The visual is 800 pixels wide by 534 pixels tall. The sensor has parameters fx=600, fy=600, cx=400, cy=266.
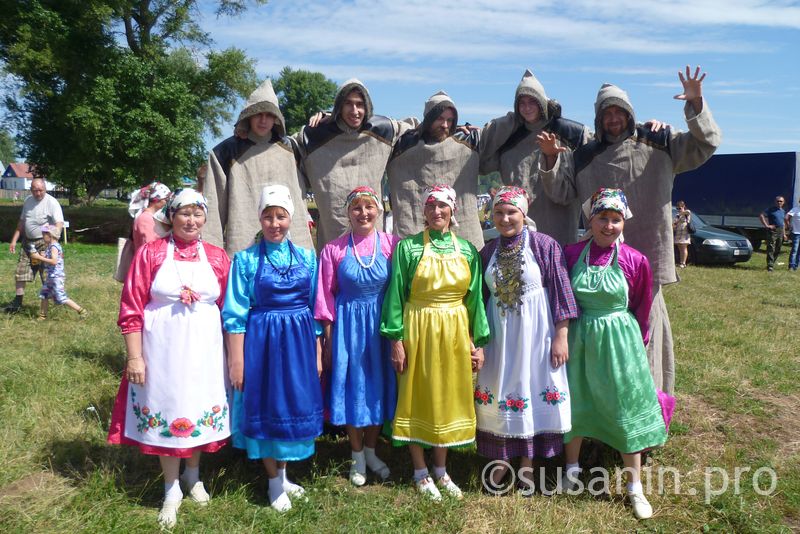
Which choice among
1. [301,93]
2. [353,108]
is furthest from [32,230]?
[301,93]

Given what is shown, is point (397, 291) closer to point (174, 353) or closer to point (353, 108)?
point (174, 353)

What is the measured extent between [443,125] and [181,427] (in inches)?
102

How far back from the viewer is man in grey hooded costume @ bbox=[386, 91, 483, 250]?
4258 mm

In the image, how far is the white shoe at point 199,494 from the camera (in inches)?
130

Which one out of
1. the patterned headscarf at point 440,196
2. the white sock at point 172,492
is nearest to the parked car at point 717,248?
the patterned headscarf at point 440,196

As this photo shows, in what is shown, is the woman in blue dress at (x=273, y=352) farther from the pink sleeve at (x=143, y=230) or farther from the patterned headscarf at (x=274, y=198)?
the pink sleeve at (x=143, y=230)

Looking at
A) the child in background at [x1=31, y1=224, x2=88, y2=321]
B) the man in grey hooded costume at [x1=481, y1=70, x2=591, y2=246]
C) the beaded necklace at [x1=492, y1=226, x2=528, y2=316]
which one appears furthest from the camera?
the child in background at [x1=31, y1=224, x2=88, y2=321]

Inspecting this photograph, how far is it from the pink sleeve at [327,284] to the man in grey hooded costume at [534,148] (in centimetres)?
152

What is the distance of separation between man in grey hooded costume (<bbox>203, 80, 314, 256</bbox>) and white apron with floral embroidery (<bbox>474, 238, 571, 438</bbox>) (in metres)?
1.58

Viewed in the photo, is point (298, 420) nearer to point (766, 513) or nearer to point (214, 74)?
point (766, 513)

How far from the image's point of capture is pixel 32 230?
789 centimetres

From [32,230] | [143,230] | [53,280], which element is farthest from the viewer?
[32,230]

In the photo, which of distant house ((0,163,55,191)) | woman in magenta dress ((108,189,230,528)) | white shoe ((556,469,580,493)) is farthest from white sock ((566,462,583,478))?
distant house ((0,163,55,191))

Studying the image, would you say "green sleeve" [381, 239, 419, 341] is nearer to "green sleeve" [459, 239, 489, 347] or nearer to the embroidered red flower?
"green sleeve" [459, 239, 489, 347]
